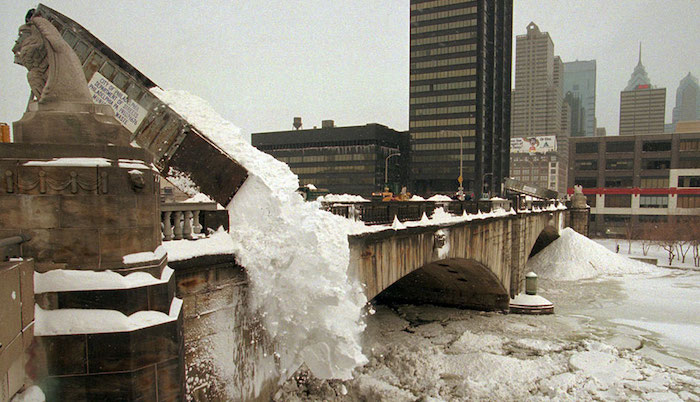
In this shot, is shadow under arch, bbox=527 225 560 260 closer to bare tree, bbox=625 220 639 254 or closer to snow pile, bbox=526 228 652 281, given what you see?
snow pile, bbox=526 228 652 281

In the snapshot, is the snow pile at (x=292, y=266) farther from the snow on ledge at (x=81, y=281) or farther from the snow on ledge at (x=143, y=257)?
the snow on ledge at (x=81, y=281)

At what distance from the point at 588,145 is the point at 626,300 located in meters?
63.5

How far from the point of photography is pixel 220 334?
7.04 m

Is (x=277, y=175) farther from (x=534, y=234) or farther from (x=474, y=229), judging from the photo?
(x=534, y=234)

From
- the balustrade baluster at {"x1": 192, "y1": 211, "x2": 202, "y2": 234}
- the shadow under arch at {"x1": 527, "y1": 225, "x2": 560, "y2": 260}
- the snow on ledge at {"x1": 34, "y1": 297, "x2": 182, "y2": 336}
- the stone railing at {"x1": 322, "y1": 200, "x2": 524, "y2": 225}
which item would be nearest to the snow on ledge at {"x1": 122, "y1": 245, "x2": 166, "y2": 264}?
the snow on ledge at {"x1": 34, "y1": 297, "x2": 182, "y2": 336}

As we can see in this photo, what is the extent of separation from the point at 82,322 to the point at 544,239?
4971 cm

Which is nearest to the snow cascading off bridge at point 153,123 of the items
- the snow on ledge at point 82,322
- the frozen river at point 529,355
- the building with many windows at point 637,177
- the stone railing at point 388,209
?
the stone railing at point 388,209

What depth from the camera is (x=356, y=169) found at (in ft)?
335

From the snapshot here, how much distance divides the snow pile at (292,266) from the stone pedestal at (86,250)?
86.4 inches

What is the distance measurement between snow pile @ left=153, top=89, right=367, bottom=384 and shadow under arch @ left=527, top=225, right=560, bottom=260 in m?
41.2

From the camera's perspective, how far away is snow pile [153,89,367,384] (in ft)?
25.1

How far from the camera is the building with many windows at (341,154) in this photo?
10119 centimetres

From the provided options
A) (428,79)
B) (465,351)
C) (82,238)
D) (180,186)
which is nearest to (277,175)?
(180,186)

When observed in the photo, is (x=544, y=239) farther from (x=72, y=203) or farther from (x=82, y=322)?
(x=72, y=203)
